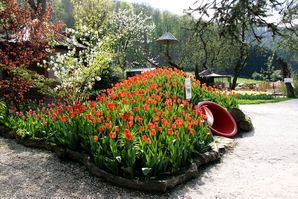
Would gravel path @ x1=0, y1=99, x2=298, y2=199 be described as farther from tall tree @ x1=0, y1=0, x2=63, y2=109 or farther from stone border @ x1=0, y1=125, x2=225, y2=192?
tall tree @ x1=0, y1=0, x2=63, y2=109

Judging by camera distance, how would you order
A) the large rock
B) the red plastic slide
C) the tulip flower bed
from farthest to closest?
the large rock
the red plastic slide
the tulip flower bed

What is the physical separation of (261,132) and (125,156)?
5.27m

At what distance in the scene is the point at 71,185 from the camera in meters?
4.39

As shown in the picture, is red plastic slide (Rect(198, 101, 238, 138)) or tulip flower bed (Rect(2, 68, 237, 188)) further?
red plastic slide (Rect(198, 101, 238, 138))

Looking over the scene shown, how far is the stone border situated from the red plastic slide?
2.09 m

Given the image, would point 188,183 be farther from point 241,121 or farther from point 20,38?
point 20,38

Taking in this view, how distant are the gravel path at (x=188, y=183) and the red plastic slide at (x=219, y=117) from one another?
5.27ft

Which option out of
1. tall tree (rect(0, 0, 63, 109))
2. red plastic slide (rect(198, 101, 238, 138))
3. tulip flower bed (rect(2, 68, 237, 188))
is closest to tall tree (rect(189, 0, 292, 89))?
tulip flower bed (rect(2, 68, 237, 188))

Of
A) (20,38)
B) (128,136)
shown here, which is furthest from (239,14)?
(20,38)

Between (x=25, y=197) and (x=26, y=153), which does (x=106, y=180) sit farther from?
(x=26, y=153)

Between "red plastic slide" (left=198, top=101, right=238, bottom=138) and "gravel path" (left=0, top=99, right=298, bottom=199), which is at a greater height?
"red plastic slide" (left=198, top=101, right=238, bottom=138)

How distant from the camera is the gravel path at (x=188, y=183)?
4.16 m

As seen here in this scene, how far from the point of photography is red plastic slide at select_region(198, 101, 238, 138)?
8.22 m

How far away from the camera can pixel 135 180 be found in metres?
4.29
